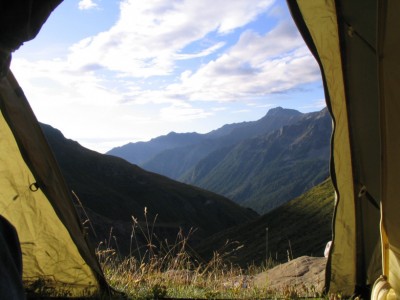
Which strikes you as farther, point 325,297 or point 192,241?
point 192,241

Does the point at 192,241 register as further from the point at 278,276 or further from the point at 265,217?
the point at 278,276

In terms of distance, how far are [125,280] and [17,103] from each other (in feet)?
7.93

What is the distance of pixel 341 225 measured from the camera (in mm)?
5035

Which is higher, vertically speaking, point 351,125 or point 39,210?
point 351,125

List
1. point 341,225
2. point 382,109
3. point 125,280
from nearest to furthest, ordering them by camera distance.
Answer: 1. point 382,109
2. point 341,225
3. point 125,280

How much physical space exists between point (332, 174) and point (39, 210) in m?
3.02

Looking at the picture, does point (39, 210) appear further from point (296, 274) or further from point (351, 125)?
point (296, 274)

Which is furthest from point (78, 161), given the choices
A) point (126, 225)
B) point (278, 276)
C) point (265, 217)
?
point (278, 276)

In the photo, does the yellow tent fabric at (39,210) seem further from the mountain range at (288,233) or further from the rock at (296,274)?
the mountain range at (288,233)

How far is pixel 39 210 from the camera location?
459 centimetres

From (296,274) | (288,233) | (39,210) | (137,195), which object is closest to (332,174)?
(39,210)

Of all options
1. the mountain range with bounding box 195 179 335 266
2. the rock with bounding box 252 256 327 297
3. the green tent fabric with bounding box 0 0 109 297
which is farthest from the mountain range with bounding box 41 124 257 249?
the green tent fabric with bounding box 0 0 109 297

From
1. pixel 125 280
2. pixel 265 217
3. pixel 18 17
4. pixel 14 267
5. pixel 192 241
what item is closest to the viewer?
pixel 14 267

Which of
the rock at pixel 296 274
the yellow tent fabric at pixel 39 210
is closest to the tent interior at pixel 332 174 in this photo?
the yellow tent fabric at pixel 39 210
